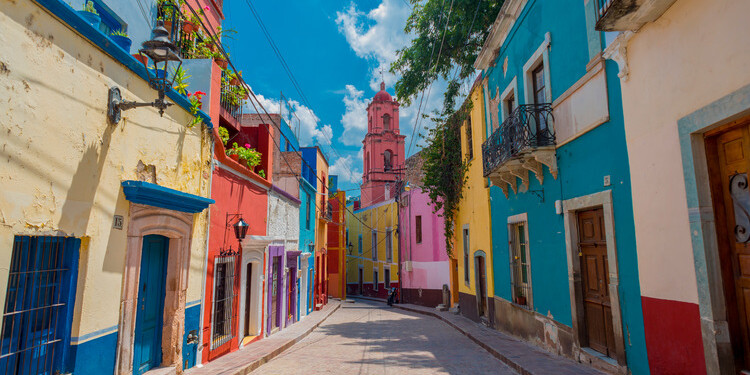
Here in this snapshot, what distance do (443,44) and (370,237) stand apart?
19311 millimetres

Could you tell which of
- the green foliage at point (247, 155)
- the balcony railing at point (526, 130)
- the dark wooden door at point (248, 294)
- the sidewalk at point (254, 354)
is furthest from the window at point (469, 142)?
the dark wooden door at point (248, 294)

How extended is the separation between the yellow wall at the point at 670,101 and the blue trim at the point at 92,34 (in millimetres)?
6401

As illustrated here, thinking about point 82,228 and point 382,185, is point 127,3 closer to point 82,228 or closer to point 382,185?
point 82,228

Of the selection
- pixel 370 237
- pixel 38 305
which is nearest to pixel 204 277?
pixel 38 305

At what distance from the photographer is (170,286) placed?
260 inches

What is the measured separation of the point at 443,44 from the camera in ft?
57.4

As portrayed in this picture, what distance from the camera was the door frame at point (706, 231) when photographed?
414cm

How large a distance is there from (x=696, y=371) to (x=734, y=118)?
269 centimetres

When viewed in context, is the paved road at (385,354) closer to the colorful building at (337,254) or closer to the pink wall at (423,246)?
the pink wall at (423,246)

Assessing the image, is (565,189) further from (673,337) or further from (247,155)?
(247,155)

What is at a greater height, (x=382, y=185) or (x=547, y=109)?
(x=382, y=185)

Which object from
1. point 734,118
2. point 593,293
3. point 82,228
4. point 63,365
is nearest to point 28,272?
point 82,228

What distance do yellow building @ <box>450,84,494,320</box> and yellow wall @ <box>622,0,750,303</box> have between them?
24.4 feet

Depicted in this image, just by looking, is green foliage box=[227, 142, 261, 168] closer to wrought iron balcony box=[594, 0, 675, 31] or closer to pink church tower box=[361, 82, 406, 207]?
wrought iron balcony box=[594, 0, 675, 31]
